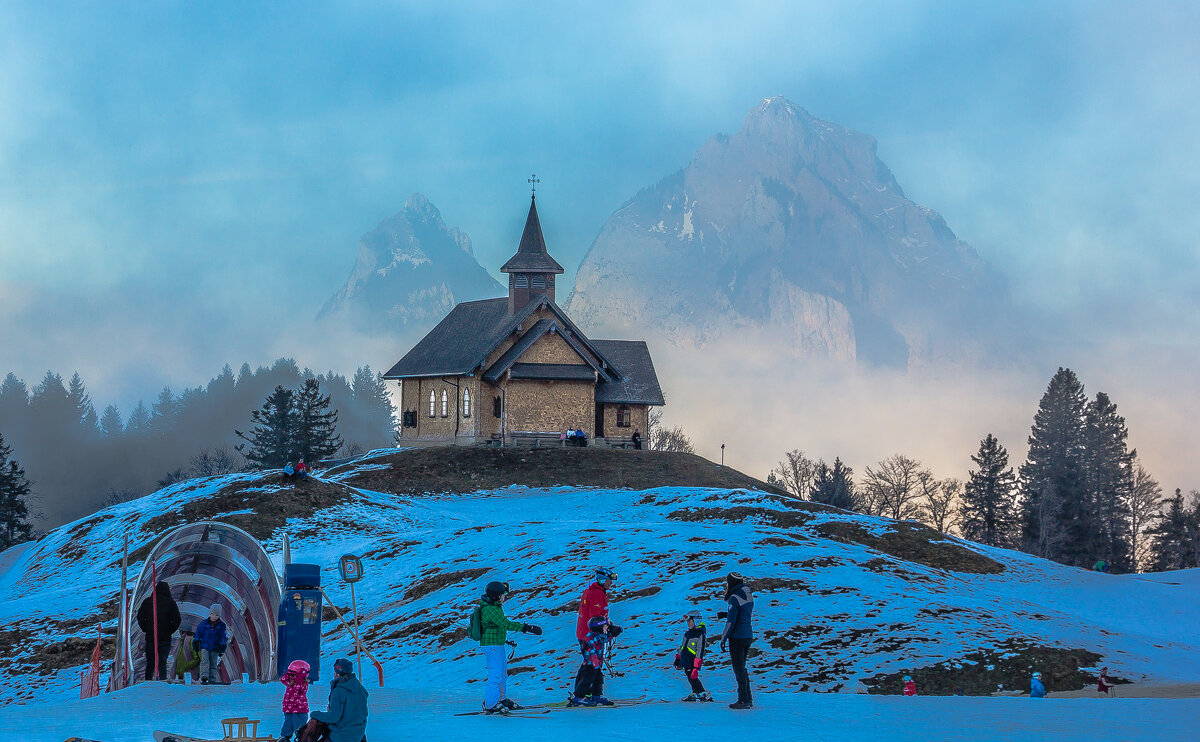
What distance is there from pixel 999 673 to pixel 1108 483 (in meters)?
70.0

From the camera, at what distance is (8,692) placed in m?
26.0

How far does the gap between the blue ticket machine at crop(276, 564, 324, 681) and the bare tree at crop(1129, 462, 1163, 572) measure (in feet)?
271

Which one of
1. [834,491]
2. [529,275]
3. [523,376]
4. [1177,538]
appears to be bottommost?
[1177,538]

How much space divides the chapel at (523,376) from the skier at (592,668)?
139ft

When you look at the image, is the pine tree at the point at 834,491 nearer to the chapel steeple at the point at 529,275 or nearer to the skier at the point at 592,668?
the chapel steeple at the point at 529,275

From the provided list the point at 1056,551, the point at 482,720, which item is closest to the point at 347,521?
the point at 482,720

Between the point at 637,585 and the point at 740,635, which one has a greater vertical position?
the point at 740,635

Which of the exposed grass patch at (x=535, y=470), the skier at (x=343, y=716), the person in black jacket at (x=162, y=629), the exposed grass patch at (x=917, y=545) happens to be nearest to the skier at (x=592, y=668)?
the skier at (x=343, y=716)

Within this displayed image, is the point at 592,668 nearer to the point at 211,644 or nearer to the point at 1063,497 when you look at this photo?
the point at 211,644

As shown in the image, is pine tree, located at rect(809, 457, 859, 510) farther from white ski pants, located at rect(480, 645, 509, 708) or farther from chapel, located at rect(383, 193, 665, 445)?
white ski pants, located at rect(480, 645, 509, 708)

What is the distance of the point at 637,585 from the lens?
88.2 ft

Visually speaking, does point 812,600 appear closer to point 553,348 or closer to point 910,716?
point 910,716

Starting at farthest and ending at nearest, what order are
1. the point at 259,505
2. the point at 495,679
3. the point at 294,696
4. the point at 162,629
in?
the point at 259,505 < the point at 162,629 < the point at 495,679 < the point at 294,696

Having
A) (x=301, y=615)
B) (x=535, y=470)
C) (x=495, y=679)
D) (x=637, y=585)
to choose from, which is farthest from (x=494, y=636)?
(x=535, y=470)
